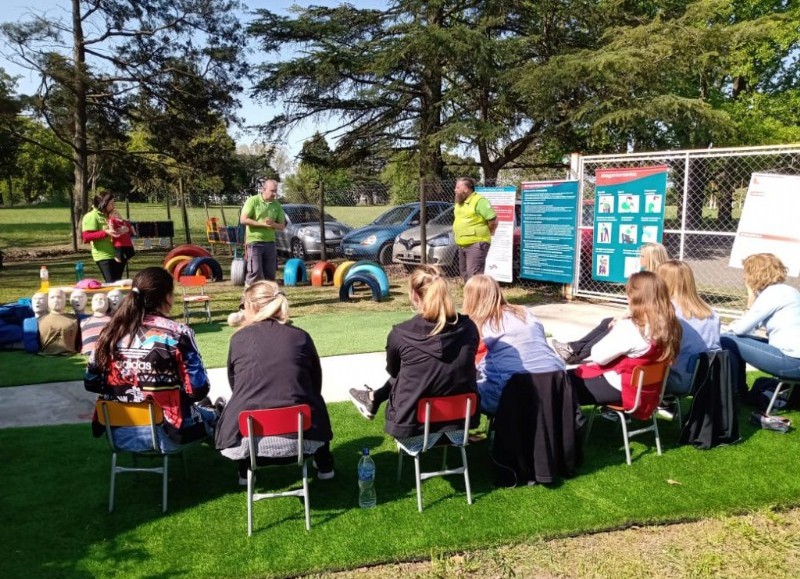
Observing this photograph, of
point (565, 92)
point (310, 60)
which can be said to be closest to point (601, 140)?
point (565, 92)

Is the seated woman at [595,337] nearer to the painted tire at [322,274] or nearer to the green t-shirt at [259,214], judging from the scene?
the green t-shirt at [259,214]

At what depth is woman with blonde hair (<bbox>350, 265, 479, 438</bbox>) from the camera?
11.0ft

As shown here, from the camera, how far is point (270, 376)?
10.4ft

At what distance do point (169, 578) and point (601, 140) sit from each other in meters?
15.4

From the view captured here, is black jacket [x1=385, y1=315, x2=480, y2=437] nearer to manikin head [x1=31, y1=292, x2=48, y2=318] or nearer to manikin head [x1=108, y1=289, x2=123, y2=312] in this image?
manikin head [x1=108, y1=289, x2=123, y2=312]

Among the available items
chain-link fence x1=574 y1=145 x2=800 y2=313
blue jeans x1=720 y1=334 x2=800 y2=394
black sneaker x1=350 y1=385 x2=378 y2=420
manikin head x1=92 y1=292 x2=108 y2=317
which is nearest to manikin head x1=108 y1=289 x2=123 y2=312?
manikin head x1=92 y1=292 x2=108 y2=317

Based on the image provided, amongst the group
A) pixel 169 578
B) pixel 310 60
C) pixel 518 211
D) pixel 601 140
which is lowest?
pixel 169 578

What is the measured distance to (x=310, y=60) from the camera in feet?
55.6

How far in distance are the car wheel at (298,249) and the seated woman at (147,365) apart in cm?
1293

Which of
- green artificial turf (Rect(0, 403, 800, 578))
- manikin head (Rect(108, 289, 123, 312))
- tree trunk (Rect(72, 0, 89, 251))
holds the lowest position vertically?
green artificial turf (Rect(0, 403, 800, 578))

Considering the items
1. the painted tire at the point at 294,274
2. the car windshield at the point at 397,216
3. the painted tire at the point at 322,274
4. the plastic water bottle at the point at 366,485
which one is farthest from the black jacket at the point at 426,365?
the car windshield at the point at 397,216

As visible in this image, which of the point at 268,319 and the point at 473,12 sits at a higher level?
the point at 473,12

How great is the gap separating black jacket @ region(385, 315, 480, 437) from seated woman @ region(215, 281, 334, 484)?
45cm

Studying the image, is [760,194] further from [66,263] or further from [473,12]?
[66,263]
